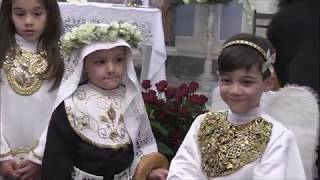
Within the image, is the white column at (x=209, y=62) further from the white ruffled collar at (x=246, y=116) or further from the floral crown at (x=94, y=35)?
the white ruffled collar at (x=246, y=116)

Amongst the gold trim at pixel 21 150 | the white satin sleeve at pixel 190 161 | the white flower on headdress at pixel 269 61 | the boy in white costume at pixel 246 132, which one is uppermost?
the white flower on headdress at pixel 269 61

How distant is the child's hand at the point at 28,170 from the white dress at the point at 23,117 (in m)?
0.03

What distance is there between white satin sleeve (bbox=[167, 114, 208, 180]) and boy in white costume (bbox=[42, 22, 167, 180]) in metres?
0.34

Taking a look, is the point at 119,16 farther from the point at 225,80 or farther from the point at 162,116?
the point at 225,80

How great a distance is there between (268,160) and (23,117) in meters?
1.29

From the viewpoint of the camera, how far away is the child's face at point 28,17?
2793 mm

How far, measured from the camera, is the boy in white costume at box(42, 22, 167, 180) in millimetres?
2453

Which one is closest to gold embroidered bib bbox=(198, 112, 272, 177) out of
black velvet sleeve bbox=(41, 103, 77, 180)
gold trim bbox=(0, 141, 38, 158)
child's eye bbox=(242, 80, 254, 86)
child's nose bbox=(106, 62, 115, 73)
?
child's eye bbox=(242, 80, 254, 86)

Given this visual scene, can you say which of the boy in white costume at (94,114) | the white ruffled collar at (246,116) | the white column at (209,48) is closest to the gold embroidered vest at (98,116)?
the boy in white costume at (94,114)

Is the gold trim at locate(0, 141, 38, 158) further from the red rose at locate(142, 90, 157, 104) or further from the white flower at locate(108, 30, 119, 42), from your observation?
the red rose at locate(142, 90, 157, 104)

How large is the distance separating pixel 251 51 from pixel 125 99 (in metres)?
0.75

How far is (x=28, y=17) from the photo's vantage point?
2803 mm

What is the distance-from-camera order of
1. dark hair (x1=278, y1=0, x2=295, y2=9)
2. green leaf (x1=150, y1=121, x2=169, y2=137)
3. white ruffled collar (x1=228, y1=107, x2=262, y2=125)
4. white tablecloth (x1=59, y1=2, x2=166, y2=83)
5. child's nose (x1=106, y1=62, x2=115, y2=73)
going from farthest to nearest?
white tablecloth (x1=59, y1=2, x2=166, y2=83)
green leaf (x1=150, y1=121, x2=169, y2=137)
child's nose (x1=106, y1=62, x2=115, y2=73)
white ruffled collar (x1=228, y1=107, x2=262, y2=125)
dark hair (x1=278, y1=0, x2=295, y2=9)

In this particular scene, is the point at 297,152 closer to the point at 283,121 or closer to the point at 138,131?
the point at 283,121
